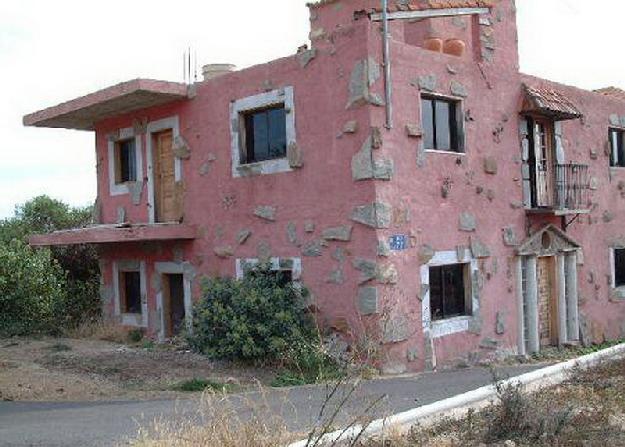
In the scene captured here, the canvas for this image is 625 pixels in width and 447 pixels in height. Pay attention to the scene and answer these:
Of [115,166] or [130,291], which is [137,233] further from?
[115,166]

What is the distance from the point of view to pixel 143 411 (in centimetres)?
779

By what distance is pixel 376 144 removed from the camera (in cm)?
1088

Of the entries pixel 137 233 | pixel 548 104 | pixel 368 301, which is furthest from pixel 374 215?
pixel 548 104

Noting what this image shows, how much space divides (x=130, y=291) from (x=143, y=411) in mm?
8837

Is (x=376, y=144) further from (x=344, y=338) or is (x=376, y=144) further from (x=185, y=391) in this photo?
(x=185, y=391)

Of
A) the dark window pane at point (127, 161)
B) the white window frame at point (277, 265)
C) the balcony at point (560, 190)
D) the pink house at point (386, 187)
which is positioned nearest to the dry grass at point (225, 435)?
the pink house at point (386, 187)

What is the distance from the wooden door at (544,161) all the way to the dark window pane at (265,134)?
5341 mm

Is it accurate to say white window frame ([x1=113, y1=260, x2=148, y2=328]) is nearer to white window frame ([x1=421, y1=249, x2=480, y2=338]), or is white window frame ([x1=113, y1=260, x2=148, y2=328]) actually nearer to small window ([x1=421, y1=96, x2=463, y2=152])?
white window frame ([x1=421, y1=249, x2=480, y2=338])

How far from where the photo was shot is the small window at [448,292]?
1205 cm

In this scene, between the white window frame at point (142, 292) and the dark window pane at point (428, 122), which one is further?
the white window frame at point (142, 292)

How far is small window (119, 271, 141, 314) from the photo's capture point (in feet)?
52.7

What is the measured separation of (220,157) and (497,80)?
532cm

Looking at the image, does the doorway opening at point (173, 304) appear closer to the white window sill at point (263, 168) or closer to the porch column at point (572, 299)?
the white window sill at point (263, 168)

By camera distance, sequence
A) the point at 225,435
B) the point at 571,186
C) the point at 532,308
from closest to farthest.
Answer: the point at 225,435 < the point at 532,308 < the point at 571,186
